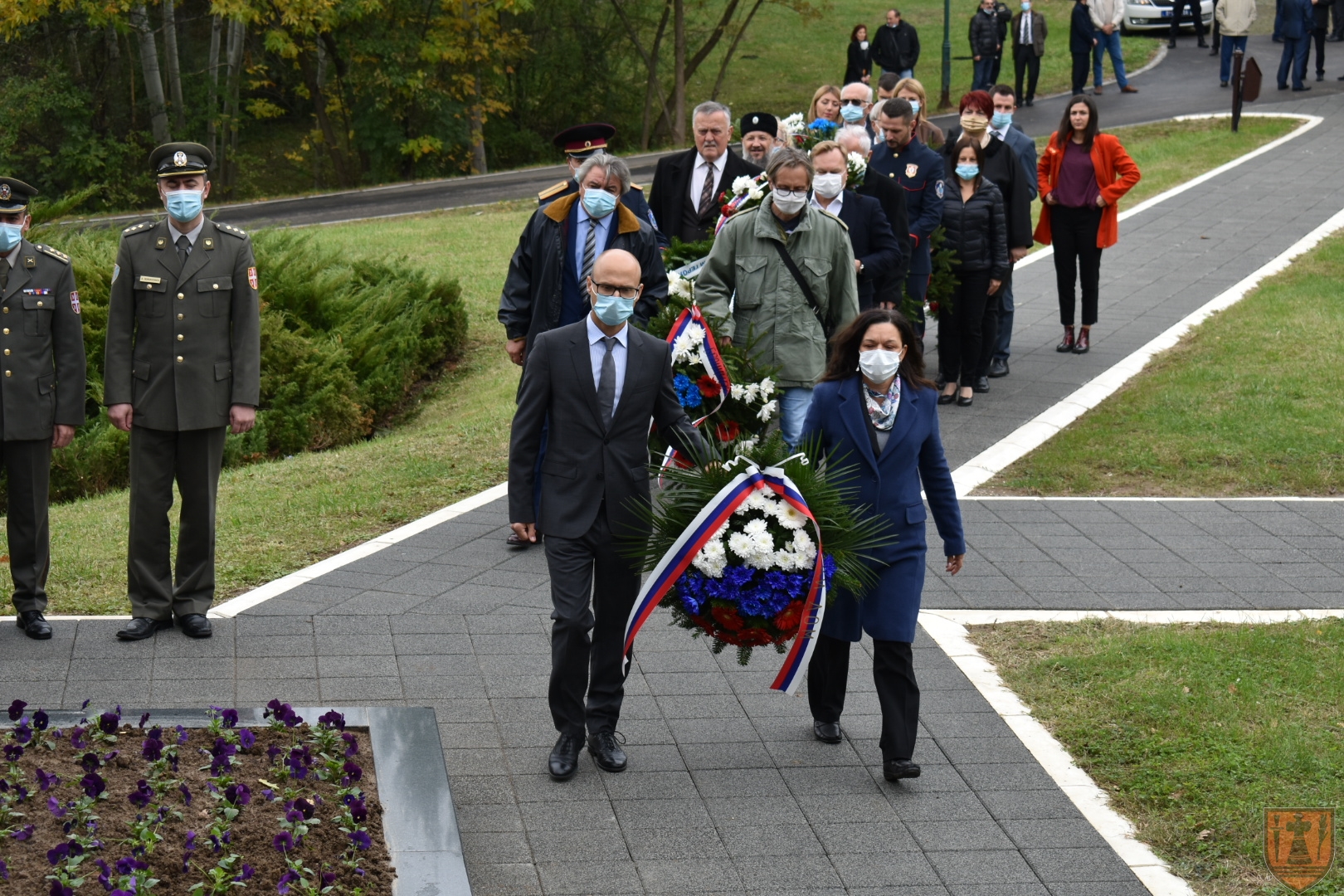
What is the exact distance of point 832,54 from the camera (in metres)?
45.4

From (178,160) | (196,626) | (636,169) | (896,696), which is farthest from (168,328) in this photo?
(636,169)

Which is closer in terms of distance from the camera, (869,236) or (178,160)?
(178,160)

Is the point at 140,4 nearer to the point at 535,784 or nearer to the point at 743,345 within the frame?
the point at 743,345

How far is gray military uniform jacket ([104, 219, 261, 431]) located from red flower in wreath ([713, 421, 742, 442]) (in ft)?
8.43

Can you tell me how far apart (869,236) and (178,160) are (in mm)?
4527

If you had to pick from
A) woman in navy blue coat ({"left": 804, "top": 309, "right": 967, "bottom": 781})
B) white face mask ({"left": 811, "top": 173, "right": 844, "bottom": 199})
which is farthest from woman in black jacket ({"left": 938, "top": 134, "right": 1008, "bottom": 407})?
woman in navy blue coat ({"left": 804, "top": 309, "right": 967, "bottom": 781})

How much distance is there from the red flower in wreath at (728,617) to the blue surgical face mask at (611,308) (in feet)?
3.89

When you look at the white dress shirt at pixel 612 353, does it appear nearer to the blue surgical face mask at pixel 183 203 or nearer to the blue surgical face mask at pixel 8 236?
the blue surgical face mask at pixel 183 203

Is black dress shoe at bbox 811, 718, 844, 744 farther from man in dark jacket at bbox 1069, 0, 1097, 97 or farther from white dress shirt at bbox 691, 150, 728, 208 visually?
man in dark jacket at bbox 1069, 0, 1097, 97

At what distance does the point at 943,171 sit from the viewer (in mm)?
11539

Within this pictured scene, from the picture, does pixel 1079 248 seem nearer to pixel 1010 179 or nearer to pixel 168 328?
pixel 1010 179

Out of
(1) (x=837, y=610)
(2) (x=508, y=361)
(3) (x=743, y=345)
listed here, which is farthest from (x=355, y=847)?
(2) (x=508, y=361)

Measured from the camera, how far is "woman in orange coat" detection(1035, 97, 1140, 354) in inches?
520

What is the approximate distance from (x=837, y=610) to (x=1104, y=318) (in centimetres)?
1011
